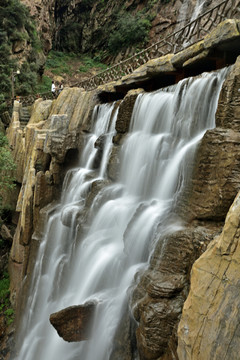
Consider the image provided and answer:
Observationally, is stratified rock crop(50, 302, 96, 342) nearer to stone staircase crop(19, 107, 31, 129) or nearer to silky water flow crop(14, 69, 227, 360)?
silky water flow crop(14, 69, 227, 360)

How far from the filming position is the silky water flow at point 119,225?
5992 mm

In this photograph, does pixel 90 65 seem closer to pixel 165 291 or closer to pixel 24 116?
pixel 24 116

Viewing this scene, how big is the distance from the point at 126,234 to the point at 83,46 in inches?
Answer: 1609

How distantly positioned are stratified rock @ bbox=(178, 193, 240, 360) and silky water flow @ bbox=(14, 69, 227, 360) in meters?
1.87

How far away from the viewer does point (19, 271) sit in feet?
41.9

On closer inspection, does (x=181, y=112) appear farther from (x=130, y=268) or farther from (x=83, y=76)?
(x=83, y=76)

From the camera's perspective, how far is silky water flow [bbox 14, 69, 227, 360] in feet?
19.7

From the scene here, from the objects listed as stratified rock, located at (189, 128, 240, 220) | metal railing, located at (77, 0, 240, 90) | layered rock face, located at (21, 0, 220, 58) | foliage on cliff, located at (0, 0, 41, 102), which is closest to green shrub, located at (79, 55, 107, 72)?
layered rock face, located at (21, 0, 220, 58)

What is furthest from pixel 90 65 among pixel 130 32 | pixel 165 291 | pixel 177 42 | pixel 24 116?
pixel 165 291

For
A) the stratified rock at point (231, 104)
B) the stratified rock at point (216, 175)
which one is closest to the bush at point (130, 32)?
the stratified rock at point (231, 104)

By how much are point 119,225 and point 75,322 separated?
2.72 meters

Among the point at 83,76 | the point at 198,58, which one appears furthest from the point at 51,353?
the point at 83,76

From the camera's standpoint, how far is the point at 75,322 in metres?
5.78

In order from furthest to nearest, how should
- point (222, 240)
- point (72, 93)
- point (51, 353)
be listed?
point (72, 93) < point (51, 353) < point (222, 240)
